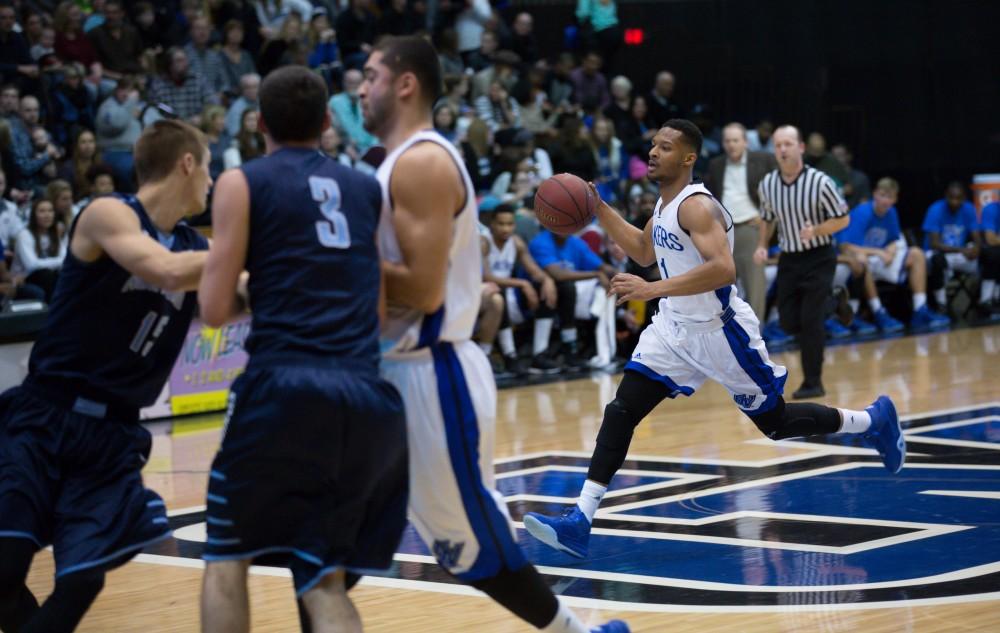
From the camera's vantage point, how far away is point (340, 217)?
3443mm

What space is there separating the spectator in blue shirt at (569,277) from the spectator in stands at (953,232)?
203 inches

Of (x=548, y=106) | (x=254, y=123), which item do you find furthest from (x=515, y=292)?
(x=548, y=106)

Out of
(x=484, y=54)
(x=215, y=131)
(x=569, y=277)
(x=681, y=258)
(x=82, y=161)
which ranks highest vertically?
(x=484, y=54)

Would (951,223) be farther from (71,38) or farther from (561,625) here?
(561,625)

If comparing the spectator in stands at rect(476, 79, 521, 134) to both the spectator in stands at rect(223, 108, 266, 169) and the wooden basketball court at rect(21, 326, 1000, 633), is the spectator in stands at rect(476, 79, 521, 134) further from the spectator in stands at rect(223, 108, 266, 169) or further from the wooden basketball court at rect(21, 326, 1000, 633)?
the wooden basketball court at rect(21, 326, 1000, 633)

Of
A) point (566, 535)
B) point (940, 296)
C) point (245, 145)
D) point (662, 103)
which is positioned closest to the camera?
point (566, 535)

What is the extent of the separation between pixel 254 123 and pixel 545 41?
7.40 m

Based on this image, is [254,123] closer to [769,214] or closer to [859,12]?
[769,214]

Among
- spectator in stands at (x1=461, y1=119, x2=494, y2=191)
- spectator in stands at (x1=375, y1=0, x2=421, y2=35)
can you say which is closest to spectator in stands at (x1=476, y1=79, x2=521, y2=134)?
spectator in stands at (x1=461, y1=119, x2=494, y2=191)

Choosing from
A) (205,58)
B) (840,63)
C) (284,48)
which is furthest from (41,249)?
(840,63)

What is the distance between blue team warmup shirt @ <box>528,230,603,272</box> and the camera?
41.8 ft

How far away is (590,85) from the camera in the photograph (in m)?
17.0

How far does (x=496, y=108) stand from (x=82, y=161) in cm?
515

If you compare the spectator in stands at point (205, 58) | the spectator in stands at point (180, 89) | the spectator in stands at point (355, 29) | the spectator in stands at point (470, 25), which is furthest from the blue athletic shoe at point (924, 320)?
the spectator in stands at point (180, 89)
